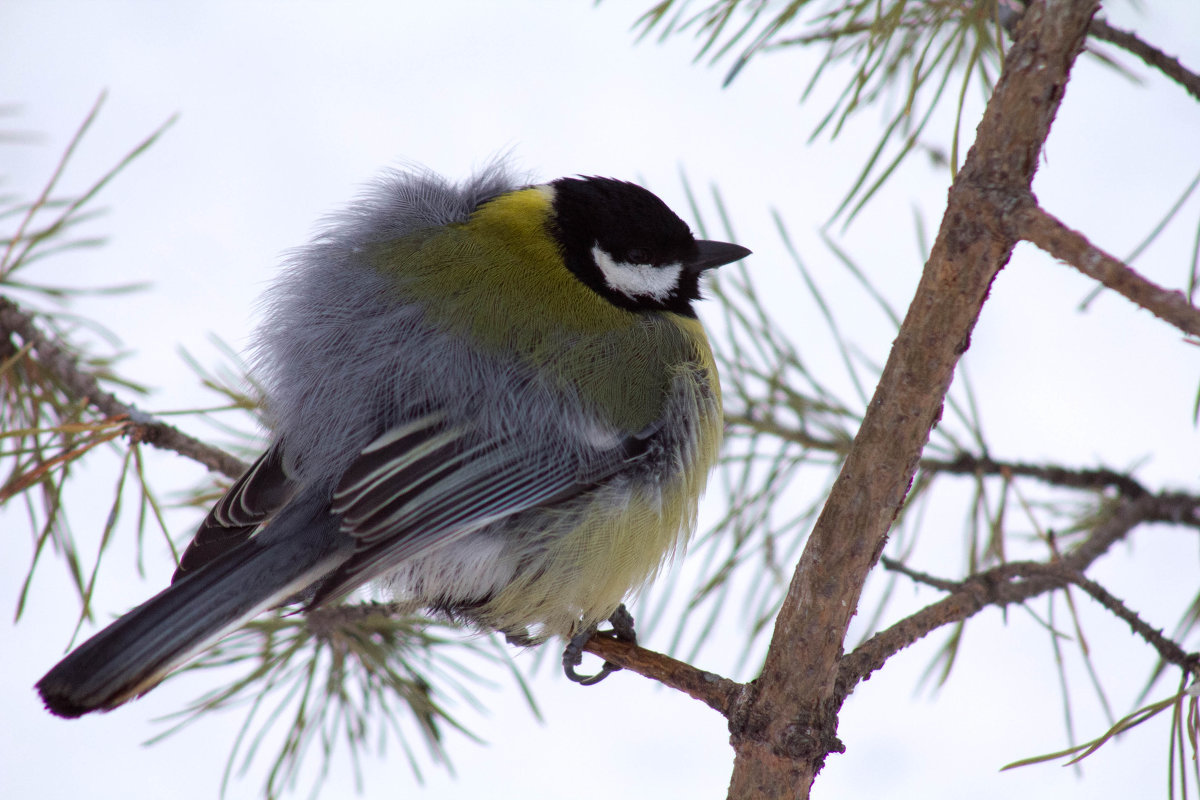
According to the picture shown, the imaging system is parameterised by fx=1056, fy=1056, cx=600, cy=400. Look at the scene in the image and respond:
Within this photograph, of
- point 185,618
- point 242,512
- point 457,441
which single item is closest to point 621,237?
point 457,441

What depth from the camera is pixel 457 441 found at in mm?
991

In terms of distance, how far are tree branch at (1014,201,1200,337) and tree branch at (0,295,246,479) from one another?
31.4 inches

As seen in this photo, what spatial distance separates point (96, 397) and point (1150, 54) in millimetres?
1007

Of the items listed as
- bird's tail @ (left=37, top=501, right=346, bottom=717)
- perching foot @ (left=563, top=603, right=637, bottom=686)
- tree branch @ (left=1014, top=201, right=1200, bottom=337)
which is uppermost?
tree branch @ (left=1014, top=201, right=1200, bottom=337)

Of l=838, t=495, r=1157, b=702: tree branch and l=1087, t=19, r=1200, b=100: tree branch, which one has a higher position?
l=1087, t=19, r=1200, b=100: tree branch

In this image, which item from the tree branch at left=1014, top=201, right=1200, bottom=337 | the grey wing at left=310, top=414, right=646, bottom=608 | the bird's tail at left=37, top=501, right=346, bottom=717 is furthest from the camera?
the grey wing at left=310, top=414, right=646, bottom=608

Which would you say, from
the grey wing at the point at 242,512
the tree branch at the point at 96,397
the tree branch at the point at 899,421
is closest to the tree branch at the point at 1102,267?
the tree branch at the point at 899,421

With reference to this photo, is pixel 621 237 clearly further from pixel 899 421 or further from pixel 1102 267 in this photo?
pixel 1102 267

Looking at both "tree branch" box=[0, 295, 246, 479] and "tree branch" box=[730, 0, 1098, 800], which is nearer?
"tree branch" box=[730, 0, 1098, 800]

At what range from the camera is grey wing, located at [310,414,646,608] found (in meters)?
0.92

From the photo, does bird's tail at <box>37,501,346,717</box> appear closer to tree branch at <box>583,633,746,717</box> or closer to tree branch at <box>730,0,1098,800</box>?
tree branch at <box>583,633,746,717</box>

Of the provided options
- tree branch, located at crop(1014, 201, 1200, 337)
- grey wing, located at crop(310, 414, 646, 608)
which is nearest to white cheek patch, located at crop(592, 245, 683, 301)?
grey wing, located at crop(310, 414, 646, 608)

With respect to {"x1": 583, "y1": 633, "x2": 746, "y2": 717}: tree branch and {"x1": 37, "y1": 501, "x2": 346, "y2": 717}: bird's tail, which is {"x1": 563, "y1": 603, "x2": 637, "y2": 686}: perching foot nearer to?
{"x1": 583, "y1": 633, "x2": 746, "y2": 717}: tree branch

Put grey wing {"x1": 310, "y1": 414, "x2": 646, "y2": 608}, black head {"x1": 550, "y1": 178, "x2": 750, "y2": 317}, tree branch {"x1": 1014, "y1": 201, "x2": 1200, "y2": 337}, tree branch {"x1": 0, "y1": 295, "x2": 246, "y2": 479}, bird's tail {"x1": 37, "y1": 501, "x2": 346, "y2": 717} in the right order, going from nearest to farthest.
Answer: tree branch {"x1": 1014, "y1": 201, "x2": 1200, "y2": 337}, bird's tail {"x1": 37, "y1": 501, "x2": 346, "y2": 717}, grey wing {"x1": 310, "y1": 414, "x2": 646, "y2": 608}, tree branch {"x1": 0, "y1": 295, "x2": 246, "y2": 479}, black head {"x1": 550, "y1": 178, "x2": 750, "y2": 317}
